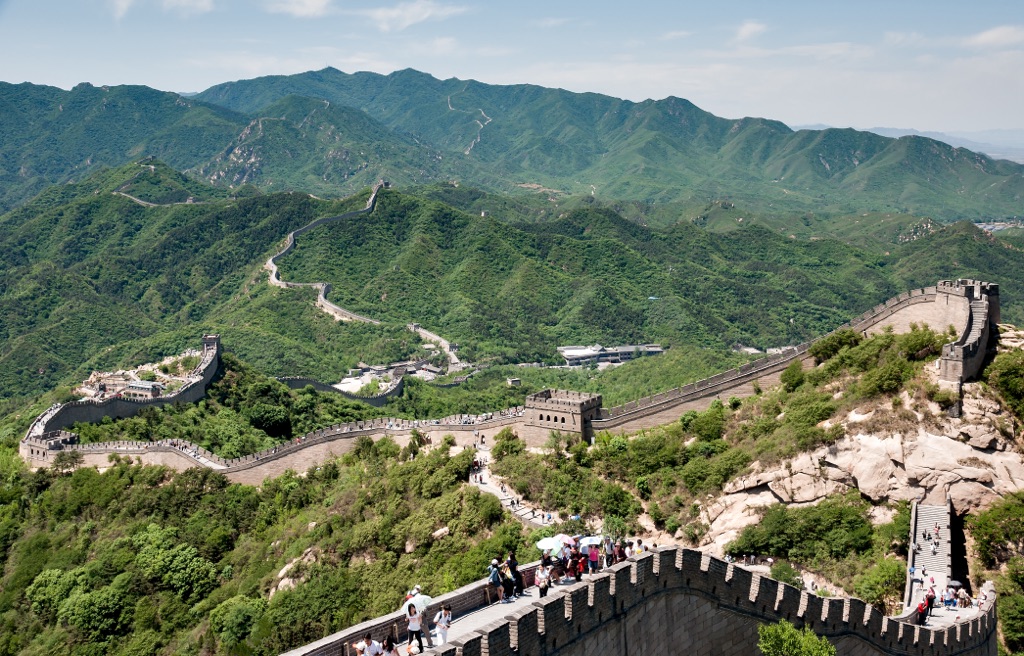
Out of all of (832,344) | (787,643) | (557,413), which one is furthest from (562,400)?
(787,643)

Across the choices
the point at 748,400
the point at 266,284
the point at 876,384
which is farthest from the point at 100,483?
the point at 266,284

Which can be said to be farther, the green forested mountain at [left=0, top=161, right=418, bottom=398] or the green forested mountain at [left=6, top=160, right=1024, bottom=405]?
the green forested mountain at [left=6, top=160, right=1024, bottom=405]

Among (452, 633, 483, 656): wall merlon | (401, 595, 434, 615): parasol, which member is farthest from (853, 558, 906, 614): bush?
(452, 633, 483, 656): wall merlon

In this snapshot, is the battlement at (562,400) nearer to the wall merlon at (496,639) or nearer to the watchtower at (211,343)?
the wall merlon at (496,639)

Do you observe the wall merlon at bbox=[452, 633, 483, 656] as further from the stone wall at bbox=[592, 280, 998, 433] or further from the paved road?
the stone wall at bbox=[592, 280, 998, 433]

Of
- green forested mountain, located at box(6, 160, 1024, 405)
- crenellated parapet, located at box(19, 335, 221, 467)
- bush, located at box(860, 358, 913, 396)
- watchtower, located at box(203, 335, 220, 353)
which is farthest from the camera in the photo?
green forested mountain, located at box(6, 160, 1024, 405)

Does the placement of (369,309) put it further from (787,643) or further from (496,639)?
(496,639)

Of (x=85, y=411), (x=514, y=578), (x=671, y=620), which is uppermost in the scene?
(x=514, y=578)
